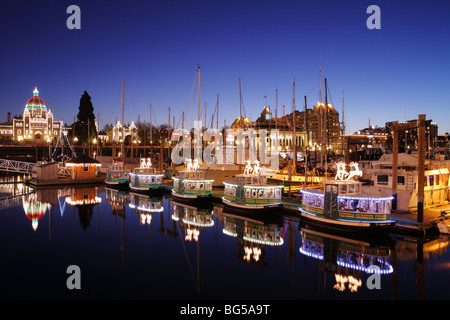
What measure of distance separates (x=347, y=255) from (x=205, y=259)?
26.0ft

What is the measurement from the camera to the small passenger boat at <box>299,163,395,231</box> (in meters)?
21.1

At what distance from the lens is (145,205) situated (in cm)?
3462

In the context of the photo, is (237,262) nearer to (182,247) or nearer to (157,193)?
(182,247)

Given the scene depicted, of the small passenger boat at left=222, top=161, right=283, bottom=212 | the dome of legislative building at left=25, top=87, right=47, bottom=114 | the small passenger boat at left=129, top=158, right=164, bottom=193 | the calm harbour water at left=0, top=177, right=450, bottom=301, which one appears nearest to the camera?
the calm harbour water at left=0, top=177, right=450, bottom=301

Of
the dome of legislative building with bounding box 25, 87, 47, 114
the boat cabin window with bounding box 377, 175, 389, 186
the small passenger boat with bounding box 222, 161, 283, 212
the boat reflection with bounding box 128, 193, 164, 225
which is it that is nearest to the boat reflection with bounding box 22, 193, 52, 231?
the boat reflection with bounding box 128, 193, 164, 225

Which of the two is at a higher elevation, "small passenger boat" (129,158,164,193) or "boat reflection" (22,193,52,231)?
"small passenger boat" (129,158,164,193)

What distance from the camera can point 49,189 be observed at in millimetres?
45969

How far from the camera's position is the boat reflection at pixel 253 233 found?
18.8 m

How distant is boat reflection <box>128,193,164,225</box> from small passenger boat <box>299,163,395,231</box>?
44.2 feet

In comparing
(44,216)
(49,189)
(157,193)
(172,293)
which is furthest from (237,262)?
(49,189)

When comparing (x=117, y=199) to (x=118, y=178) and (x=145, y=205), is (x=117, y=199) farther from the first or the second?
(x=118, y=178)

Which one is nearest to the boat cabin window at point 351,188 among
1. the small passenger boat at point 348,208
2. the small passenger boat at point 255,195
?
the small passenger boat at point 348,208

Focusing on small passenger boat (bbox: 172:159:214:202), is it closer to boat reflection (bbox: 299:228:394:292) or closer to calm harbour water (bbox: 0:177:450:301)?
calm harbour water (bbox: 0:177:450:301)

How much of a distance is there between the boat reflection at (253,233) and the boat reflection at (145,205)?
22.0 ft
